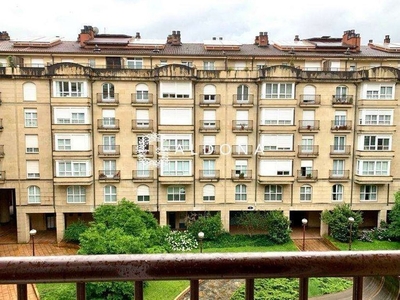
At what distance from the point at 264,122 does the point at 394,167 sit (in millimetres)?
10146

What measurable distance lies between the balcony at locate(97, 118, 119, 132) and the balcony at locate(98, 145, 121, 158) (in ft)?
3.86

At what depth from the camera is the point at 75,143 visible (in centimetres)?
2548

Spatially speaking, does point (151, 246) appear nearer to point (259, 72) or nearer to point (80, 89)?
point (80, 89)

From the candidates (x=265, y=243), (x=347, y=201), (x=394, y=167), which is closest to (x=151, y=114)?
(x=265, y=243)

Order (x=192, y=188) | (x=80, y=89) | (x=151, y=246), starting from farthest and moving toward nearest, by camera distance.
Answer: (x=192, y=188) → (x=80, y=89) → (x=151, y=246)

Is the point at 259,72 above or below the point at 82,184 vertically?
above

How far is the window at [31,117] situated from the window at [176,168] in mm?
8999

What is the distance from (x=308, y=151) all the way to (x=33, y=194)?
1931 centimetres

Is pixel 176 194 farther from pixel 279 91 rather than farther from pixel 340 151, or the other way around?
pixel 340 151

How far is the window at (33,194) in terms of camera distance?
1025 inches

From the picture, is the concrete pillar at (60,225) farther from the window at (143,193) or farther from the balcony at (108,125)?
the balcony at (108,125)

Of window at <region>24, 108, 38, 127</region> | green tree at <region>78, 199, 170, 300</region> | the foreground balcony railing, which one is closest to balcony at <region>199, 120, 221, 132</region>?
green tree at <region>78, 199, 170, 300</region>

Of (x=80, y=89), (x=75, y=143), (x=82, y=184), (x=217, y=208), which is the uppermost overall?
(x=80, y=89)

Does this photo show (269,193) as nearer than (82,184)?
No
